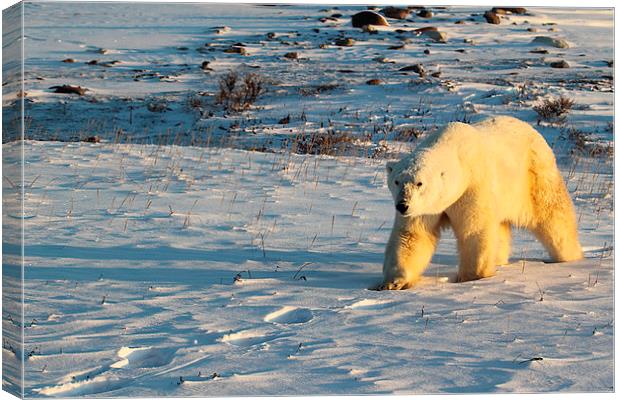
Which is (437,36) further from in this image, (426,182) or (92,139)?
(92,139)

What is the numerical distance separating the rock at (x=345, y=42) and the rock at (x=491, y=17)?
5.65 feet

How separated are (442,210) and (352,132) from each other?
18.5 ft

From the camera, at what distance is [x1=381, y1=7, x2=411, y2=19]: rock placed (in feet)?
22.4

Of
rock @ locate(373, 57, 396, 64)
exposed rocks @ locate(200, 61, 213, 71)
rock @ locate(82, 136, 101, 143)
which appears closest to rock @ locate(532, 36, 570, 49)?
rock @ locate(373, 57, 396, 64)

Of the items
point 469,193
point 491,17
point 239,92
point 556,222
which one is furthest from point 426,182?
point 239,92

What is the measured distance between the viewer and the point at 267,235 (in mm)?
7344

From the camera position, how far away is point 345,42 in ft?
29.1

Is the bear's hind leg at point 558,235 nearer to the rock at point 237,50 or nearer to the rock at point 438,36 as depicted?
the rock at point 438,36

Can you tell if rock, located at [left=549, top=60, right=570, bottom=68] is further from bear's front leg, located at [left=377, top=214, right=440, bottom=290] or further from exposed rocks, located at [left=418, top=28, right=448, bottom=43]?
bear's front leg, located at [left=377, top=214, right=440, bottom=290]

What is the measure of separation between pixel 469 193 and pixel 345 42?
3.42 m

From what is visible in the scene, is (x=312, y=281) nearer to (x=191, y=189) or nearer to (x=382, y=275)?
(x=382, y=275)

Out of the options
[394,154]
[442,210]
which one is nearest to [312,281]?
[442,210]

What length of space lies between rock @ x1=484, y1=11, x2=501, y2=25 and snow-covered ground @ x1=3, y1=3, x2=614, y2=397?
0.23 meters

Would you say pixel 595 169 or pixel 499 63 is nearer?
pixel 499 63
